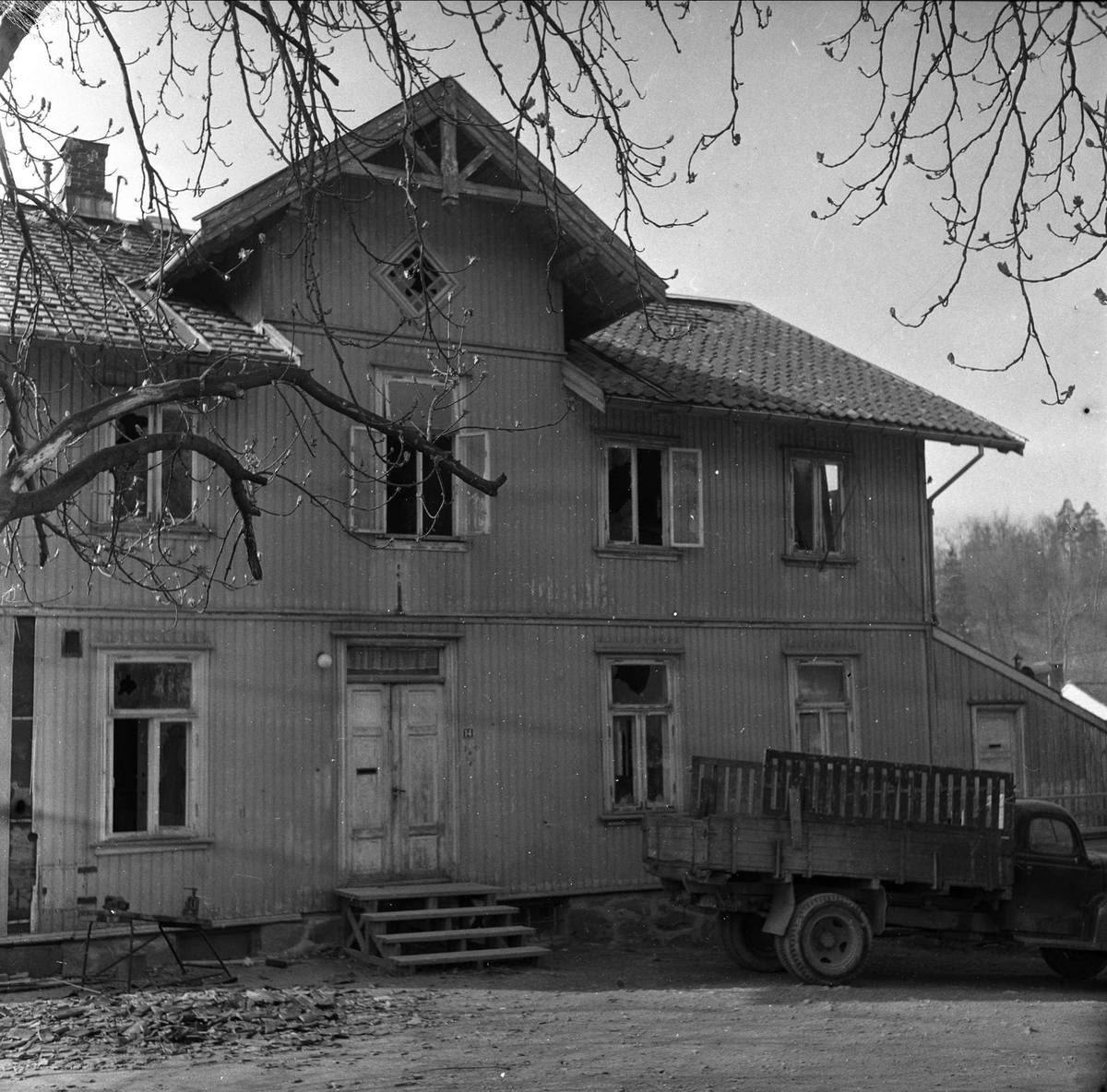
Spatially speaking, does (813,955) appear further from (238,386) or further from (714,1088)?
(238,386)

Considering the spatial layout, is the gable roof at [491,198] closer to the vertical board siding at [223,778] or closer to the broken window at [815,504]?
the broken window at [815,504]

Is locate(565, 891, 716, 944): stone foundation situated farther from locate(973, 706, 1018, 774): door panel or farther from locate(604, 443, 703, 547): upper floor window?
locate(973, 706, 1018, 774): door panel

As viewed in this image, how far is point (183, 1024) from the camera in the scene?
35.8 feet

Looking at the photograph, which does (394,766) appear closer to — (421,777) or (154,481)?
(421,777)

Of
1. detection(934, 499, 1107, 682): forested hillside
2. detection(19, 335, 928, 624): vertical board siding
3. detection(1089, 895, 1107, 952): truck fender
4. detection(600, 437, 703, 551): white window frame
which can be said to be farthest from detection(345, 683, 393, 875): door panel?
detection(934, 499, 1107, 682): forested hillside

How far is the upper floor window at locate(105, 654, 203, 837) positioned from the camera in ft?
47.2

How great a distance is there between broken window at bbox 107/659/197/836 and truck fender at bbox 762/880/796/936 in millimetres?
5655

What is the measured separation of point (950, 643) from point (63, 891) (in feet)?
37.8

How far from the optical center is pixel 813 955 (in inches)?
541

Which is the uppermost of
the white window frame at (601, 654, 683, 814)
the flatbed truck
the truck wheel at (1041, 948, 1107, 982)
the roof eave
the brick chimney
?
the brick chimney

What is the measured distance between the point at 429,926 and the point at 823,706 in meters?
6.06

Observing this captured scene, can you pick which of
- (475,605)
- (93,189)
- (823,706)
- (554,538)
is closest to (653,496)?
(554,538)

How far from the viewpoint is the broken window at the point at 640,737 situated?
1723cm

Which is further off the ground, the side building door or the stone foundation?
the side building door
